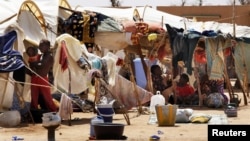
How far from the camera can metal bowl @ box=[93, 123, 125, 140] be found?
8.43 m

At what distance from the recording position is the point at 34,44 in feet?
39.4

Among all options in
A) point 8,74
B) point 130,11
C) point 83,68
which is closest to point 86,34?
point 83,68

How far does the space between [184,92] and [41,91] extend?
448 cm

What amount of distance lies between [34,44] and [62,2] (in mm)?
5029

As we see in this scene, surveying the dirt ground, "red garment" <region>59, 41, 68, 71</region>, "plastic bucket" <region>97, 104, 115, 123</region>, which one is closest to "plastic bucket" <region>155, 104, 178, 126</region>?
the dirt ground

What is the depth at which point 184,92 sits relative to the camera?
14.8 m

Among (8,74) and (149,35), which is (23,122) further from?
(149,35)

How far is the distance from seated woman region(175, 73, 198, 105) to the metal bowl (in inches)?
247

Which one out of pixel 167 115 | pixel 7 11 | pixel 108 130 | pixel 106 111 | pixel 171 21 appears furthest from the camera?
pixel 171 21

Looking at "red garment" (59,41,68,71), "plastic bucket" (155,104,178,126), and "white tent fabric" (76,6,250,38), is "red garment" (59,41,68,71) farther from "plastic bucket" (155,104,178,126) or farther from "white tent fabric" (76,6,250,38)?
"white tent fabric" (76,6,250,38)

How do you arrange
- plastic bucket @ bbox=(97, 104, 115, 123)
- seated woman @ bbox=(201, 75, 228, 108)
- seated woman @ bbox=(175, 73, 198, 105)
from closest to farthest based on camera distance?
1. plastic bucket @ bbox=(97, 104, 115, 123)
2. seated woman @ bbox=(201, 75, 228, 108)
3. seated woman @ bbox=(175, 73, 198, 105)

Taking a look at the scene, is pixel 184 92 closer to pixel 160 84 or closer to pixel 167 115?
pixel 160 84

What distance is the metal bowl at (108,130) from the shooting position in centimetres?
843

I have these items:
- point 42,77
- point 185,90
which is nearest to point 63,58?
point 42,77
